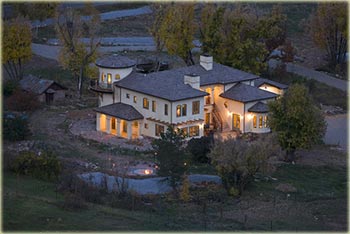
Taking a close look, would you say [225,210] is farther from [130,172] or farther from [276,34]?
[276,34]

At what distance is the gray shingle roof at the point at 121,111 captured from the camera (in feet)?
147

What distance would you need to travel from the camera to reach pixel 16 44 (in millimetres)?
54188

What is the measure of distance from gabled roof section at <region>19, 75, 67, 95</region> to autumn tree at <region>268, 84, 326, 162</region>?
15.1 m

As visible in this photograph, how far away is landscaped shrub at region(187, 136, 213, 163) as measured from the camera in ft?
132

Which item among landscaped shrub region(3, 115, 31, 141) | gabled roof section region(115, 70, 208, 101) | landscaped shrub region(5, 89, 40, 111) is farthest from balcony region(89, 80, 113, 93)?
landscaped shrub region(3, 115, 31, 141)

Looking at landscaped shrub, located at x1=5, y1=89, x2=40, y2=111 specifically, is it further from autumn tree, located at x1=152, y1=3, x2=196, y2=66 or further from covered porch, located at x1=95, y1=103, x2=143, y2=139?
autumn tree, located at x1=152, y1=3, x2=196, y2=66

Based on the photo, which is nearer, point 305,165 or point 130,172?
point 130,172

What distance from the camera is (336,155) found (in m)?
43.1

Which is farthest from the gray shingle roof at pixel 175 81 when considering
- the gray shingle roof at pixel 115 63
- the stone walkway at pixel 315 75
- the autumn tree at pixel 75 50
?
the stone walkway at pixel 315 75

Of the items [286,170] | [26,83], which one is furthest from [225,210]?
[26,83]

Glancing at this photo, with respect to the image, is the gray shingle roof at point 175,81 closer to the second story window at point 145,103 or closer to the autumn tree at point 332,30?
the second story window at point 145,103

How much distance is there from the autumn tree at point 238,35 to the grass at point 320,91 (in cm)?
187

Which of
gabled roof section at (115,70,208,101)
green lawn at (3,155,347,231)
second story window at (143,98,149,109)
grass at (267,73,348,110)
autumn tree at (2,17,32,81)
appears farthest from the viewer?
grass at (267,73,348,110)

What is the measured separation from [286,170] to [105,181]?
8873 mm
